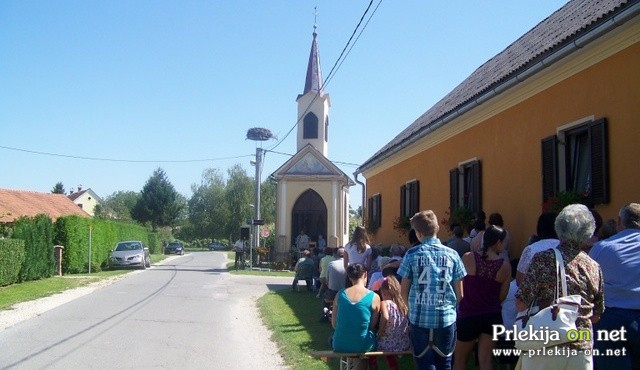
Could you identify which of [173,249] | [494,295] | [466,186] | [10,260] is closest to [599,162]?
[494,295]

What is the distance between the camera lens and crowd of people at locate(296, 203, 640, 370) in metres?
4.41

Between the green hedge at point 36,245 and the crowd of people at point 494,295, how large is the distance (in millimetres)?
18830

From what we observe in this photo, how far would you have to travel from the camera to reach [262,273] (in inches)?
1245

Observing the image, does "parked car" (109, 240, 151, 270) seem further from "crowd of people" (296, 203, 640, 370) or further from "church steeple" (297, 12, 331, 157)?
"crowd of people" (296, 203, 640, 370)

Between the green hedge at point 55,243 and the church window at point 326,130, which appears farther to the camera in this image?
the church window at point 326,130

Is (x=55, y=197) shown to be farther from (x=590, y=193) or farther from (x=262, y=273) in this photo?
(x=590, y=193)

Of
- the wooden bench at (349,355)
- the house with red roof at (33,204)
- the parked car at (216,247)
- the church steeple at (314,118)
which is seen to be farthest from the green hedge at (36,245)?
the parked car at (216,247)

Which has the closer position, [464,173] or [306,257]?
[464,173]

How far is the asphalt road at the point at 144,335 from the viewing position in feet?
29.9

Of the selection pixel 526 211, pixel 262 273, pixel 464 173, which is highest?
pixel 464 173

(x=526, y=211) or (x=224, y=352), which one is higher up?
(x=526, y=211)

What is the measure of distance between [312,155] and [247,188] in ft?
132

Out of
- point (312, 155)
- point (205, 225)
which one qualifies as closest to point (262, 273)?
point (312, 155)

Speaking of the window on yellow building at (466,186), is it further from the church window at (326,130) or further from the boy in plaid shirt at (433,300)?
the church window at (326,130)
